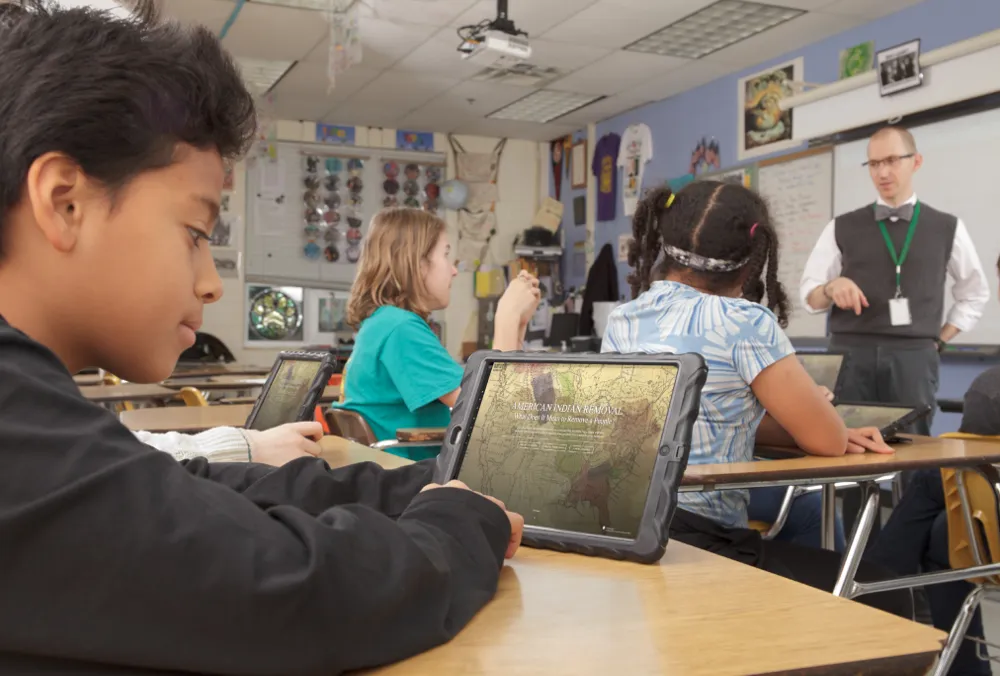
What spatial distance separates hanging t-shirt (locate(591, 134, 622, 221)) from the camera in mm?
8141

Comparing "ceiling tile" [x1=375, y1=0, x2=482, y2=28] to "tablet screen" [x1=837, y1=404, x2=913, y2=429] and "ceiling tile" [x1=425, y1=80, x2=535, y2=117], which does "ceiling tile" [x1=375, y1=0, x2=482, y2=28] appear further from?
"tablet screen" [x1=837, y1=404, x2=913, y2=429]

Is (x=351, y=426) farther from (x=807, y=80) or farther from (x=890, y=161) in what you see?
(x=807, y=80)

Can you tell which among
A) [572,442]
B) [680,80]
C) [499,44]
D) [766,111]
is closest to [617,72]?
[680,80]

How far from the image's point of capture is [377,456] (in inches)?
60.4

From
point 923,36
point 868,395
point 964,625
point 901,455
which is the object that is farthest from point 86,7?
point 923,36

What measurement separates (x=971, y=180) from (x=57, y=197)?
16.8ft

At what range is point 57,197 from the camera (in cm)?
58

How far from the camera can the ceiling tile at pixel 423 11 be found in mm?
5344

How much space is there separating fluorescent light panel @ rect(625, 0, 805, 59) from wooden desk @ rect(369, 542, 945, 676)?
510 centimetres

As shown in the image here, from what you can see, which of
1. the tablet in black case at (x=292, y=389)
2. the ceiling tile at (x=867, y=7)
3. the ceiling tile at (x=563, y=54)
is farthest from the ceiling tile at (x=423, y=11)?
the tablet in black case at (x=292, y=389)

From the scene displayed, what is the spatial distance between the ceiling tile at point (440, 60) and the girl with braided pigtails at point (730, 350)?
435cm

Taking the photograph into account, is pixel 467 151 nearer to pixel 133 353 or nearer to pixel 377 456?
pixel 377 456

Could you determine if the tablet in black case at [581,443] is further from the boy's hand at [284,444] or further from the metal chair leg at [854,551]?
the metal chair leg at [854,551]

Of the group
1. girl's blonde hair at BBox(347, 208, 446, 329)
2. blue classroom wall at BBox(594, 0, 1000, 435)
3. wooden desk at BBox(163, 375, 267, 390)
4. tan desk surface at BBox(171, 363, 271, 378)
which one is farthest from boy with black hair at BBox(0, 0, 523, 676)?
tan desk surface at BBox(171, 363, 271, 378)
